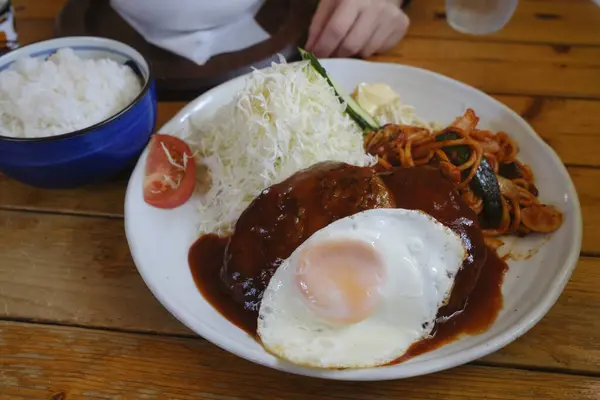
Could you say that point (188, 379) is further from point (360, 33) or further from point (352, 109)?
point (360, 33)

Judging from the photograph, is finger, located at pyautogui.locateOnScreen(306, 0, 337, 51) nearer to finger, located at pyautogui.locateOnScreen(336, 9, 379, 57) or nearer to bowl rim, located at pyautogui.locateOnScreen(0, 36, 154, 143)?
finger, located at pyautogui.locateOnScreen(336, 9, 379, 57)

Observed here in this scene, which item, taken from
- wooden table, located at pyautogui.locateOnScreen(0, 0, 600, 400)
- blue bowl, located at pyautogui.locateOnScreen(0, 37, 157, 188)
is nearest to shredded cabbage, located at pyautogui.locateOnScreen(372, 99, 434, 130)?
wooden table, located at pyautogui.locateOnScreen(0, 0, 600, 400)

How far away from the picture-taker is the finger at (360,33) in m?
3.12

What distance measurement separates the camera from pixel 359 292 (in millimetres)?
1684

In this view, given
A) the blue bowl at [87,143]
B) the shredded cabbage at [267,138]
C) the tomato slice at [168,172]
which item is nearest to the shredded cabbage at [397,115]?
the shredded cabbage at [267,138]

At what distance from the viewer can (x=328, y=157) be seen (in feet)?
8.07

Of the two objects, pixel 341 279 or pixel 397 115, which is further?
pixel 397 115

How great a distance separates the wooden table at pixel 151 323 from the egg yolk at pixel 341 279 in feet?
0.91

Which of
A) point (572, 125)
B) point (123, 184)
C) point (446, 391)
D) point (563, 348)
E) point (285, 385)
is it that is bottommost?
point (123, 184)

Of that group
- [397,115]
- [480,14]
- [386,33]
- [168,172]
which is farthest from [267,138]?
[480,14]

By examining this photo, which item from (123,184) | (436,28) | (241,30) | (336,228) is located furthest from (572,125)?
A: (123,184)

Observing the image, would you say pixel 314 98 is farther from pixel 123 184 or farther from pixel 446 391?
pixel 446 391

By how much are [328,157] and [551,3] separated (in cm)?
225

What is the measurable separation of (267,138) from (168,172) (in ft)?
1.52
